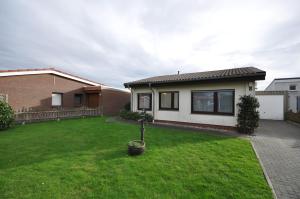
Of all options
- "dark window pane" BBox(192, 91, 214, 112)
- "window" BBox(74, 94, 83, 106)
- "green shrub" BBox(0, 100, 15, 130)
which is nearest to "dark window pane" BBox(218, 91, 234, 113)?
"dark window pane" BBox(192, 91, 214, 112)

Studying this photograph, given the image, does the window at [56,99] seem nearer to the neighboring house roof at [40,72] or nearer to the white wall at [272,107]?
the neighboring house roof at [40,72]

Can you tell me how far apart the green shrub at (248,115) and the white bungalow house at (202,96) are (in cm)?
40

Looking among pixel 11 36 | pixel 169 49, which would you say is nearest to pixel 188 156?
pixel 169 49

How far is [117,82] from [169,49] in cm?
2000

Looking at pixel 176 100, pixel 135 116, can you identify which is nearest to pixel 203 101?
pixel 176 100

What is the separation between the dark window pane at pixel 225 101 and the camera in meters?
9.48

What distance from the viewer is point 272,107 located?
16719 millimetres

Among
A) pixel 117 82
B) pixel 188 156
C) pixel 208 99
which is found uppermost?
pixel 117 82

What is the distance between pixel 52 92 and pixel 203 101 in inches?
554

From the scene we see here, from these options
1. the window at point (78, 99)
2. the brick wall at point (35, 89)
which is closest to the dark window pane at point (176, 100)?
the brick wall at point (35, 89)

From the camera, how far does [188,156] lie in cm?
519

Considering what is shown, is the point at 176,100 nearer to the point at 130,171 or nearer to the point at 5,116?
the point at 130,171

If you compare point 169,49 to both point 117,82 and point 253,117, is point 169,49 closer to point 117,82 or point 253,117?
point 253,117

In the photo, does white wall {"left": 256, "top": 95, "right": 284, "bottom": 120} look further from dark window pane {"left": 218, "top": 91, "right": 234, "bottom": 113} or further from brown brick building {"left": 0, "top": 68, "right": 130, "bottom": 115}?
brown brick building {"left": 0, "top": 68, "right": 130, "bottom": 115}
